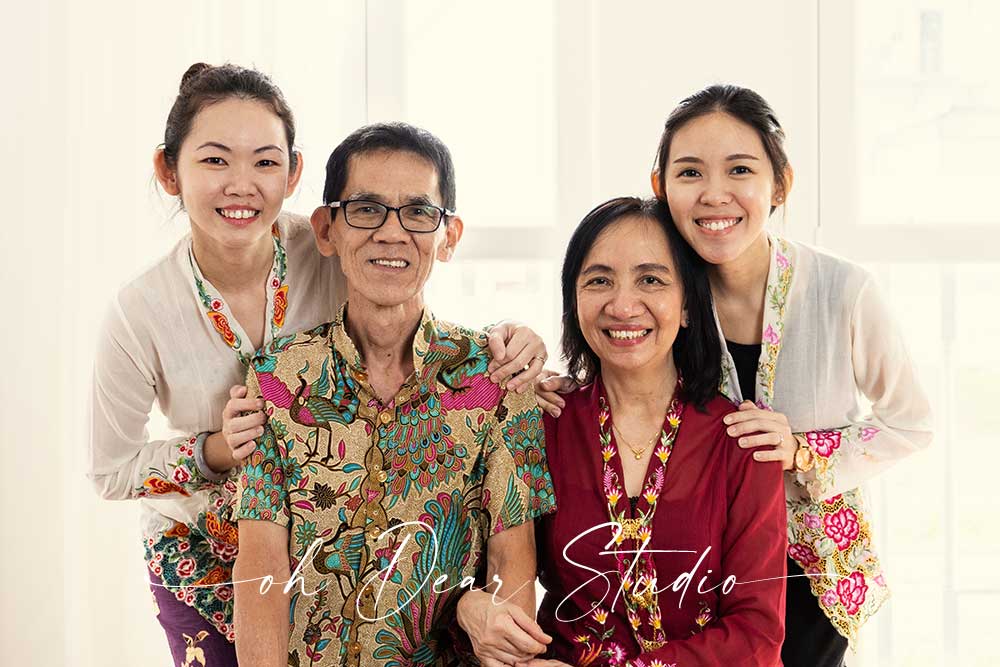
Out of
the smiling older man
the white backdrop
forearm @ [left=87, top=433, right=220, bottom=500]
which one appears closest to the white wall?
the white backdrop

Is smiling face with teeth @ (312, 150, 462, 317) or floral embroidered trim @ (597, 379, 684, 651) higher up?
smiling face with teeth @ (312, 150, 462, 317)

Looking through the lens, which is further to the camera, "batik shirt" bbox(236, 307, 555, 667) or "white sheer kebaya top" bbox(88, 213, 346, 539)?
"white sheer kebaya top" bbox(88, 213, 346, 539)

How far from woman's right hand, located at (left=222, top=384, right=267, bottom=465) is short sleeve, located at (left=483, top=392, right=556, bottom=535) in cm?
44

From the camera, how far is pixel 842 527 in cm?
199

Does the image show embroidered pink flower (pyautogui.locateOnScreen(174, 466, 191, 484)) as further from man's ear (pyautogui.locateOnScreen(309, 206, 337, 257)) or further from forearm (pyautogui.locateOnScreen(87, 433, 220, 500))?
man's ear (pyautogui.locateOnScreen(309, 206, 337, 257))

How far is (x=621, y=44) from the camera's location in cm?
276

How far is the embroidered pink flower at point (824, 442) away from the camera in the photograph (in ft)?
6.19

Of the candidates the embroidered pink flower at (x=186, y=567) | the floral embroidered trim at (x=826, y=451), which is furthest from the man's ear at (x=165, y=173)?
the floral embroidered trim at (x=826, y=451)

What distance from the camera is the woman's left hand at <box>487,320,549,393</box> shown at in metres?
1.79

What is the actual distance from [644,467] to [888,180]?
1582 millimetres

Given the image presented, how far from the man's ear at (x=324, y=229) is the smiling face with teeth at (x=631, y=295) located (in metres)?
0.50

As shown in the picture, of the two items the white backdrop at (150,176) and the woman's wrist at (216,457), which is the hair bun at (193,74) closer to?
the woman's wrist at (216,457)

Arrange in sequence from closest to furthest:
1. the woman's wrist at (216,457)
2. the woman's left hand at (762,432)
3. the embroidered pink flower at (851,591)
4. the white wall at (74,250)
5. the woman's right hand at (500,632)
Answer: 1. the woman's right hand at (500,632)
2. the woman's left hand at (762,432)
3. the woman's wrist at (216,457)
4. the embroidered pink flower at (851,591)
5. the white wall at (74,250)

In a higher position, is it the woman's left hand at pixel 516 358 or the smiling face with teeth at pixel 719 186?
the smiling face with teeth at pixel 719 186
